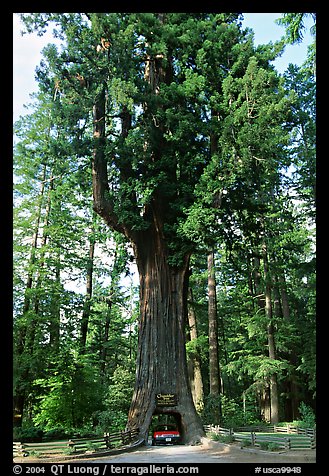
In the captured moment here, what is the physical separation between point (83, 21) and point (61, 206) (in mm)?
6933

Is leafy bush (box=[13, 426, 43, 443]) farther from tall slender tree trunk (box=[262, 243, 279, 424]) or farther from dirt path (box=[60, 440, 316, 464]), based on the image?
tall slender tree trunk (box=[262, 243, 279, 424])

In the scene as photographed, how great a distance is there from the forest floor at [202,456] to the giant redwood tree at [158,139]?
78cm

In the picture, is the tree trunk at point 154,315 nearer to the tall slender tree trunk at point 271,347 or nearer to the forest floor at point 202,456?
the forest floor at point 202,456

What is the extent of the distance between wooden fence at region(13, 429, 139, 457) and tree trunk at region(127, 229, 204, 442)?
3.34 feet

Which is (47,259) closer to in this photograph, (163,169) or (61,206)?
(61,206)

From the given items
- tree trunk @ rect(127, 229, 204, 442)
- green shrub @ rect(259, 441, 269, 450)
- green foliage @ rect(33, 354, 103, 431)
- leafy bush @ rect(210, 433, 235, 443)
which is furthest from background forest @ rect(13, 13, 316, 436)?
green shrub @ rect(259, 441, 269, 450)

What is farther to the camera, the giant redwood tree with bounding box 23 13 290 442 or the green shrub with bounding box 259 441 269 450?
the giant redwood tree with bounding box 23 13 290 442

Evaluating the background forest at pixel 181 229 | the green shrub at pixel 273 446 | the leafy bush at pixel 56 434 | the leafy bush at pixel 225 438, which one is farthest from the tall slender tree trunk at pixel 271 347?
the leafy bush at pixel 56 434

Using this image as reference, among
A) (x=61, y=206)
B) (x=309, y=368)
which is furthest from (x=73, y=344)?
(x=309, y=368)

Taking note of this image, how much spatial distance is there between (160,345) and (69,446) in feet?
10.7

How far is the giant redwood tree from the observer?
9914 mm

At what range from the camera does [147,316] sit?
10.8m

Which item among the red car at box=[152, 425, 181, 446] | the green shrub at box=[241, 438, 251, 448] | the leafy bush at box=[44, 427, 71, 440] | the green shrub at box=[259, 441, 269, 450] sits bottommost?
the leafy bush at box=[44, 427, 71, 440]
